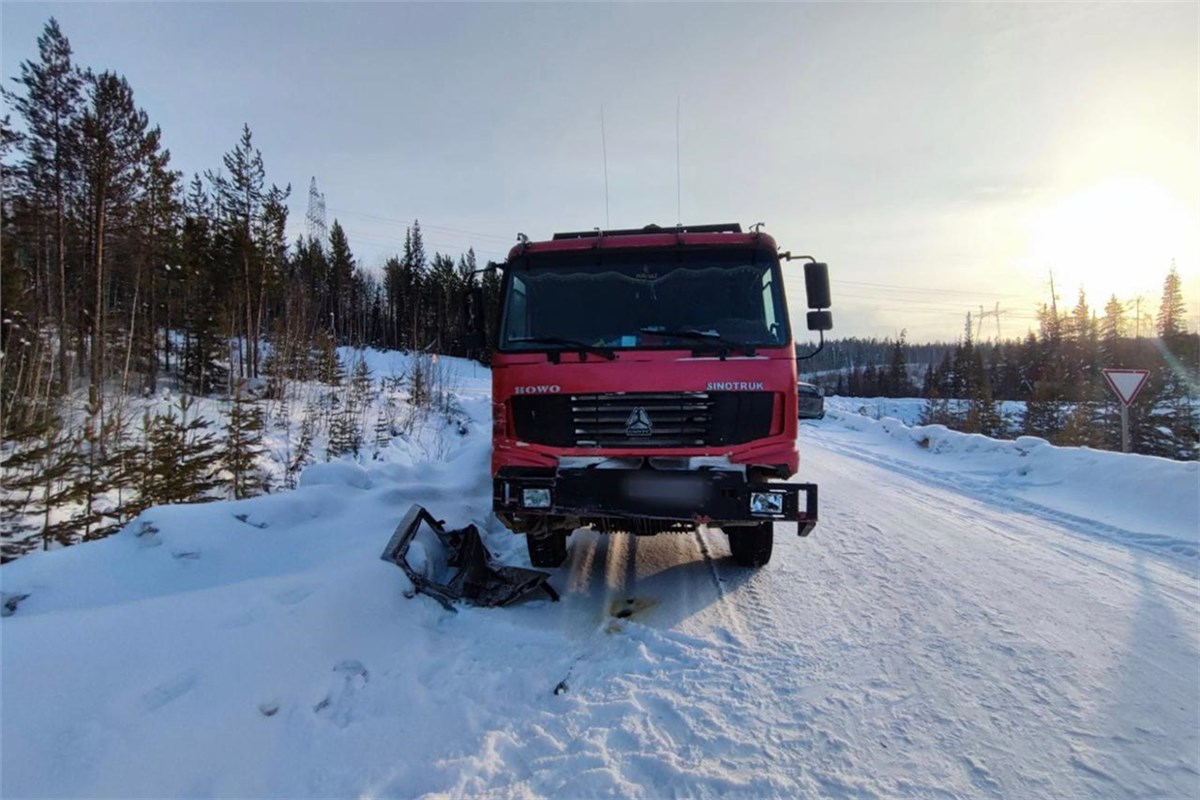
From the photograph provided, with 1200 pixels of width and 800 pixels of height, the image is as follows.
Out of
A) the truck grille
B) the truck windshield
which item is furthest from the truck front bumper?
the truck windshield

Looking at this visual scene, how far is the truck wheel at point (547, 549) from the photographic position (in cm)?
542

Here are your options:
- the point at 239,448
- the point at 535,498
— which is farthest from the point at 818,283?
the point at 239,448

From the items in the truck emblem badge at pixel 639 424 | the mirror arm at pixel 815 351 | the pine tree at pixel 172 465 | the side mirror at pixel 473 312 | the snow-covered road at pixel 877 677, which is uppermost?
the side mirror at pixel 473 312

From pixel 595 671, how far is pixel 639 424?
186 cm

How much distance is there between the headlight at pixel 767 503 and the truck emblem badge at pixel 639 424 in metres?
0.92

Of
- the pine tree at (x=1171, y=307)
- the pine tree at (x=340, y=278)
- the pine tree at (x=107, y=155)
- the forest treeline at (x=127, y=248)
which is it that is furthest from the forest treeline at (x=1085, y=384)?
the pine tree at (x=340, y=278)

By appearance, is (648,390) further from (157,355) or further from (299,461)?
(157,355)

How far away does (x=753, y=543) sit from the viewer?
5.35m

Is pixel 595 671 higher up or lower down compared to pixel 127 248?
lower down

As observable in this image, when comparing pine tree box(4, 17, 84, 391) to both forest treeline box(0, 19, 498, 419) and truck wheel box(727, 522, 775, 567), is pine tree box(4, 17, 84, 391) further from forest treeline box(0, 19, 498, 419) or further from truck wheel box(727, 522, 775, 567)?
truck wheel box(727, 522, 775, 567)

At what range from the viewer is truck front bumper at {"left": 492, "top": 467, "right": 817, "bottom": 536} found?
4.52 metres

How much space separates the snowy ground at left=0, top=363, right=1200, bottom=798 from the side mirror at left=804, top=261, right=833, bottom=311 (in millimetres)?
2417

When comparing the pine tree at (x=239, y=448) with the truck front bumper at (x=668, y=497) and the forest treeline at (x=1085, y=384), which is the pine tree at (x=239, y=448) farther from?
the forest treeline at (x=1085, y=384)

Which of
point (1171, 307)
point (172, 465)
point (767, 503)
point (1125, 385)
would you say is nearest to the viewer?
point (767, 503)
